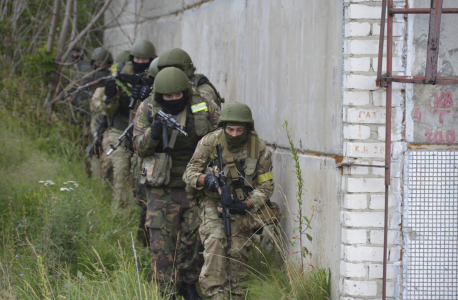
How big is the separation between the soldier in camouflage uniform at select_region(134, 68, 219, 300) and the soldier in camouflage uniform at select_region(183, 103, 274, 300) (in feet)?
1.34

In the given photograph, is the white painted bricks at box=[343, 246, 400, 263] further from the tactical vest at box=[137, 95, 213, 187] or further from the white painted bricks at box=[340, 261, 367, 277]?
the tactical vest at box=[137, 95, 213, 187]

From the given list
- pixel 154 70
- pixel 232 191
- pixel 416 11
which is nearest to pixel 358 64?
pixel 416 11

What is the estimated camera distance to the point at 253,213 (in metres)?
4.02

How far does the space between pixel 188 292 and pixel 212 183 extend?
1.18m

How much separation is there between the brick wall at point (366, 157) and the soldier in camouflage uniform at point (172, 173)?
1.69 m

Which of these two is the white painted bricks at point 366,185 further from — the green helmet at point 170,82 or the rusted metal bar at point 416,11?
the green helmet at point 170,82

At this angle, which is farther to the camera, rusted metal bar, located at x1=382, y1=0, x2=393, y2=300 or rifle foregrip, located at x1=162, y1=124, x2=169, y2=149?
rifle foregrip, located at x1=162, y1=124, x2=169, y2=149

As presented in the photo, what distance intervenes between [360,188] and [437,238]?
0.56 meters

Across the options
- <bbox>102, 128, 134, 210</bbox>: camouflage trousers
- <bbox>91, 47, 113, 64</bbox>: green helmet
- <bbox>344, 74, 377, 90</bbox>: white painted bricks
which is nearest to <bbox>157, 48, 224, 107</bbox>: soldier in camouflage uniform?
<bbox>102, 128, 134, 210</bbox>: camouflage trousers

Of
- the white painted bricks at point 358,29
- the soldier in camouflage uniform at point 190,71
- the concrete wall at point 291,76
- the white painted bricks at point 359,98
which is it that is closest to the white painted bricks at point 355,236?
the concrete wall at point 291,76

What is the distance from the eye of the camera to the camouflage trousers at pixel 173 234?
14.5ft

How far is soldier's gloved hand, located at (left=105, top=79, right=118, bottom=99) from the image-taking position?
6.22 meters

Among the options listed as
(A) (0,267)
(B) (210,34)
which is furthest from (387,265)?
(B) (210,34)

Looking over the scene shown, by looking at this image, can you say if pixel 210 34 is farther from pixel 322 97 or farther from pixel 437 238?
pixel 437 238
